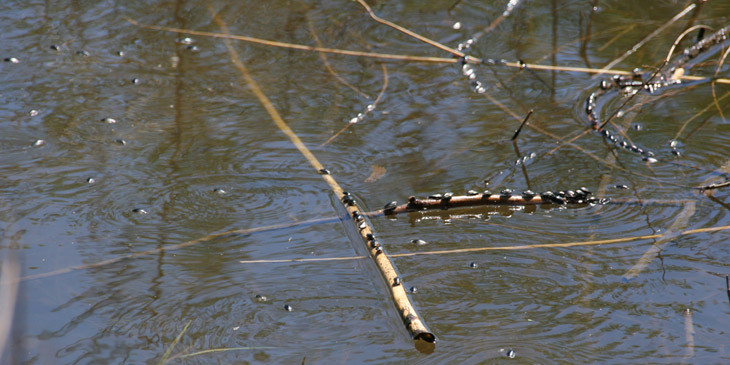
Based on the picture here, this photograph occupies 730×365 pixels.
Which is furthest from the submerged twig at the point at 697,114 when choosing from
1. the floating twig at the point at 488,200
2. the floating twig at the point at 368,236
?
the floating twig at the point at 368,236

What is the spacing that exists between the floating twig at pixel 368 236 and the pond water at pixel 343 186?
41 millimetres

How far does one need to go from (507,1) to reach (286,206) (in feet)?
8.97

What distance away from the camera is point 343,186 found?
3.02 metres

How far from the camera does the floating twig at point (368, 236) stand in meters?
2.13

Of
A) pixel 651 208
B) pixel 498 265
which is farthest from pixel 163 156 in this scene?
pixel 651 208

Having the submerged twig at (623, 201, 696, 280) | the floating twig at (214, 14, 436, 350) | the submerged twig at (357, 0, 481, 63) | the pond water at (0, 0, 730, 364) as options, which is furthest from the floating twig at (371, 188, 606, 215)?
the submerged twig at (357, 0, 481, 63)

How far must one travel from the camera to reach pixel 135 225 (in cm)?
272

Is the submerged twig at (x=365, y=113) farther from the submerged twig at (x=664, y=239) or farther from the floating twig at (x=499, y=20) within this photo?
the submerged twig at (x=664, y=239)

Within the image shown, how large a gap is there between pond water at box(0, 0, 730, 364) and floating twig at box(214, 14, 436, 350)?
41 mm

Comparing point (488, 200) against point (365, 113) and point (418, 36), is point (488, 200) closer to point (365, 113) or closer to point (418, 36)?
point (365, 113)

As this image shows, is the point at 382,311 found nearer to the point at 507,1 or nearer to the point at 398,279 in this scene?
the point at 398,279

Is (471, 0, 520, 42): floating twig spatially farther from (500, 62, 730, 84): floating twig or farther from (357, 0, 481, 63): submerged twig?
(500, 62, 730, 84): floating twig

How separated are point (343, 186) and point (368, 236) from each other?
0.47 m

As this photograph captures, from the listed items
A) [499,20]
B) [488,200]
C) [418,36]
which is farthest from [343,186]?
[499,20]
